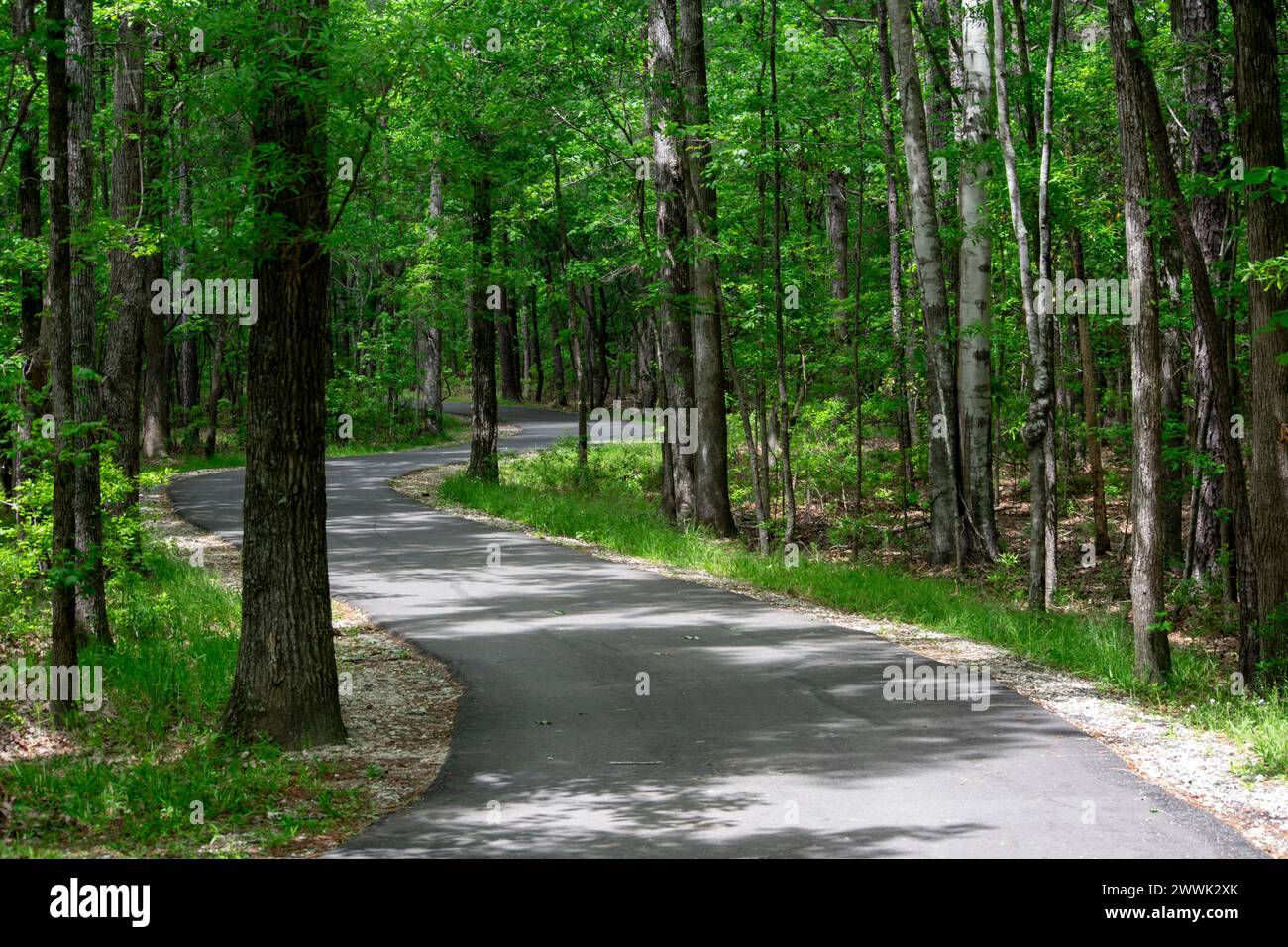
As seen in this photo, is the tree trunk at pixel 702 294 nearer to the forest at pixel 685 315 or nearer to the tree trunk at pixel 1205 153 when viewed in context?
the forest at pixel 685 315

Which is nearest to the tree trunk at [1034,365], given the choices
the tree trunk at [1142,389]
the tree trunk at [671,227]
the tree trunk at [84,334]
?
the tree trunk at [1142,389]

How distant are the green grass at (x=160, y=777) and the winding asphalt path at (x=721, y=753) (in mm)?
807

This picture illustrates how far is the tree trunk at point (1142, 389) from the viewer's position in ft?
35.6

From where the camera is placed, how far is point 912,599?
14.6 metres

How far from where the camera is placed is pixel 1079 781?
7723 mm

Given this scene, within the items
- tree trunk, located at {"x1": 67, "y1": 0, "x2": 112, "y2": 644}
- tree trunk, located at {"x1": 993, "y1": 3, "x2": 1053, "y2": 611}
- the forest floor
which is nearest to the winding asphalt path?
the forest floor

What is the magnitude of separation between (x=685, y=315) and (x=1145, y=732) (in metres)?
13.3

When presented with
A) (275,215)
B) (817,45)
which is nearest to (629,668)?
(275,215)

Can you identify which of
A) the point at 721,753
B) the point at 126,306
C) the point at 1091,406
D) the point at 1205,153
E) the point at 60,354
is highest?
the point at 1205,153

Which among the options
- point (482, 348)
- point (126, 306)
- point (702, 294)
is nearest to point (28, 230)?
point (126, 306)

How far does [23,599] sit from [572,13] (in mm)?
15179

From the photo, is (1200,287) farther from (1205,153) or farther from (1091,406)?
(1091,406)

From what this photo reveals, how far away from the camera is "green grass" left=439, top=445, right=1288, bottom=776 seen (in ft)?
32.6
